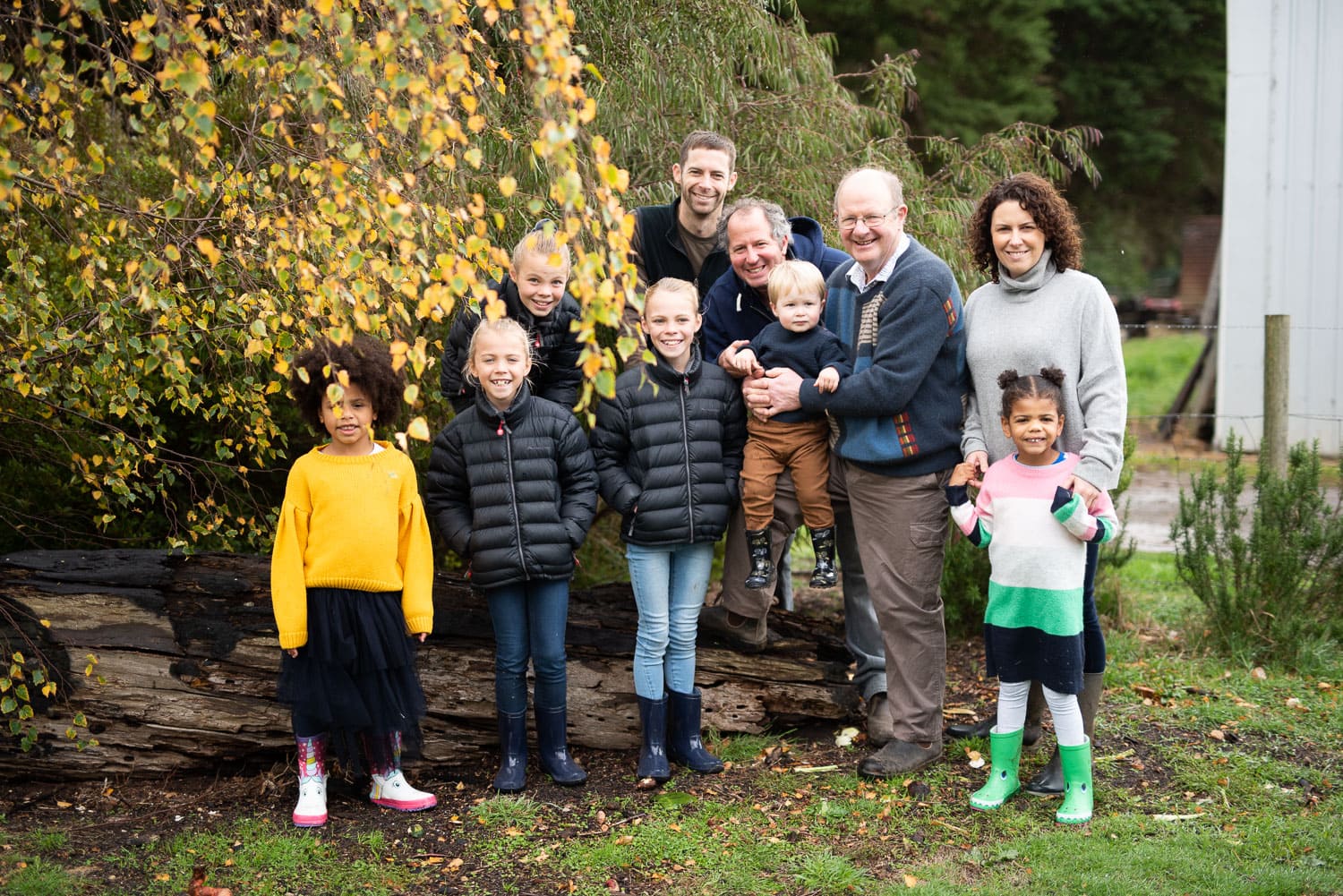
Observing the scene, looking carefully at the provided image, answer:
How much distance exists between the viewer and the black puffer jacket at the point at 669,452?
14.0 feet

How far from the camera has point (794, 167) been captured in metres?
5.97

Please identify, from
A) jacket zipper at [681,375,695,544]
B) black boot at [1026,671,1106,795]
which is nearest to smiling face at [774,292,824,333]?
jacket zipper at [681,375,695,544]

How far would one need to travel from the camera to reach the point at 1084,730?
426 cm

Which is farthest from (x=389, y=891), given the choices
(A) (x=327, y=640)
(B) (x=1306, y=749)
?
(B) (x=1306, y=749)

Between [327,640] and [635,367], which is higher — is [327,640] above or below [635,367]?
below

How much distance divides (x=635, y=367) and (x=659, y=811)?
1.55 metres

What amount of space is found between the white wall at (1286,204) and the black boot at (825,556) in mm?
8208

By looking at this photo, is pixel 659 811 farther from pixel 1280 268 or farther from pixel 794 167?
pixel 1280 268

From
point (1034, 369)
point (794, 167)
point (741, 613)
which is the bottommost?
point (741, 613)

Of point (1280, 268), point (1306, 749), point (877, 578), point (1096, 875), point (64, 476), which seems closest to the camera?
point (1096, 875)

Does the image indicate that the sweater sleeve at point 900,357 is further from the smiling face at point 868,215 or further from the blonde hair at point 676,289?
the blonde hair at point 676,289

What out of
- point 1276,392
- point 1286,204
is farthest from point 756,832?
point 1286,204

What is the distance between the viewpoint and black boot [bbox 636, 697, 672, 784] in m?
4.40

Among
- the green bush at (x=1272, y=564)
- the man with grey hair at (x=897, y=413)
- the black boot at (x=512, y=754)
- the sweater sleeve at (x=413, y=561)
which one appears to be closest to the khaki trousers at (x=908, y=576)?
the man with grey hair at (x=897, y=413)
